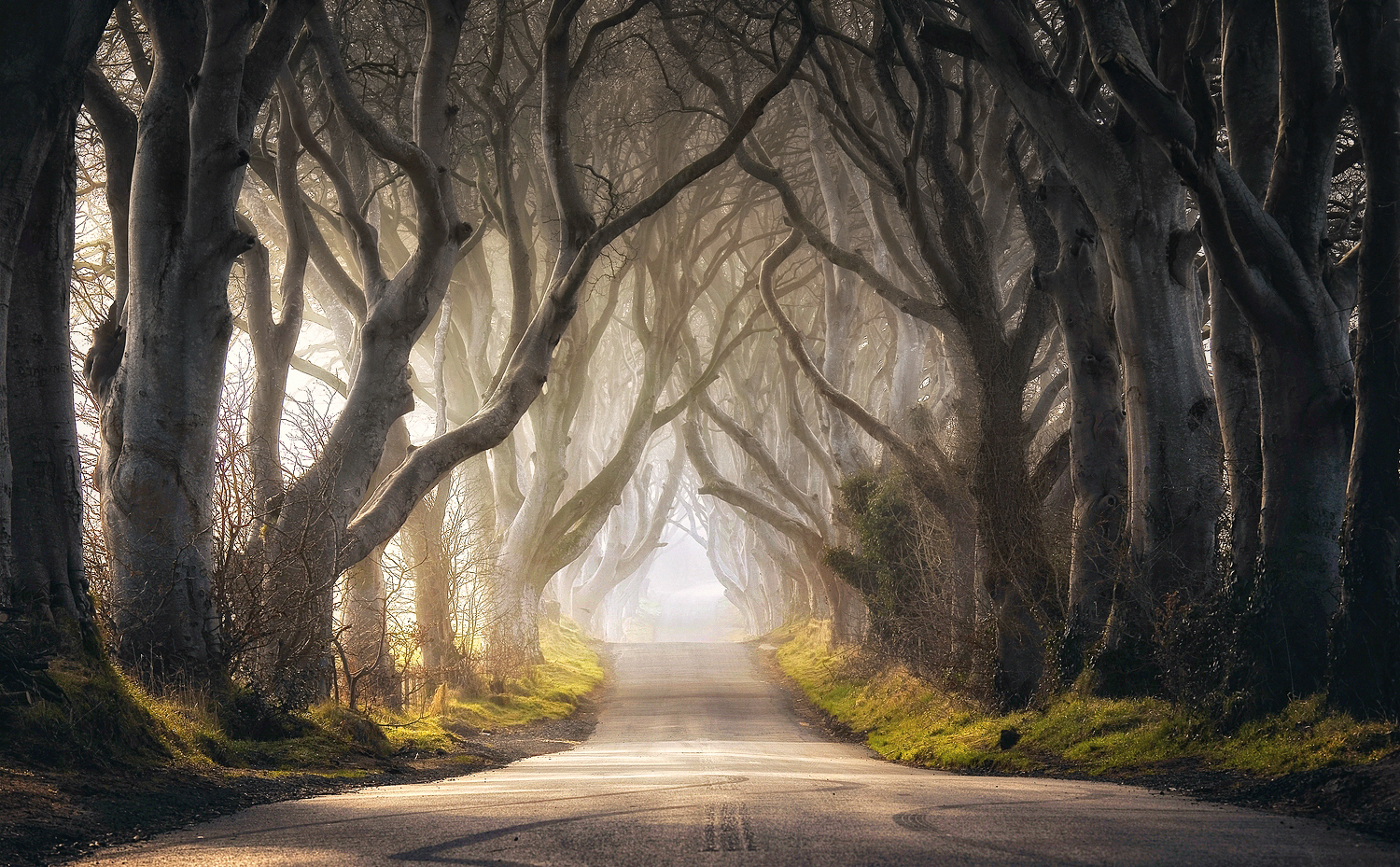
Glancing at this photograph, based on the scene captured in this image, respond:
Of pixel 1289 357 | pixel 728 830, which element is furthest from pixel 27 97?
pixel 1289 357

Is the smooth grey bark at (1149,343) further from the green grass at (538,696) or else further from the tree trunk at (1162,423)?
the green grass at (538,696)

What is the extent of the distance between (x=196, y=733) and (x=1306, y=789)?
662 cm

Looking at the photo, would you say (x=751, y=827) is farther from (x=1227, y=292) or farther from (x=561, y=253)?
(x=561, y=253)

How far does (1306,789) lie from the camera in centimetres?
541

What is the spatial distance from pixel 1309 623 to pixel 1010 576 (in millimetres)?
4424

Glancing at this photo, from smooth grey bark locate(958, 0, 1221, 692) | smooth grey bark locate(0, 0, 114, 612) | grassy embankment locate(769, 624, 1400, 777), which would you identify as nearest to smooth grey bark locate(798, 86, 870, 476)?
grassy embankment locate(769, 624, 1400, 777)

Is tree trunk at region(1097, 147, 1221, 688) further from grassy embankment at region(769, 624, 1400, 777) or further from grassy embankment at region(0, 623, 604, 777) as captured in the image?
grassy embankment at region(0, 623, 604, 777)

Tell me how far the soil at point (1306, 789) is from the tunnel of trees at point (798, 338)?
845 millimetres

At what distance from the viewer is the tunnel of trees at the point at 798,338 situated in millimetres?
6684

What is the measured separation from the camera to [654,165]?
19594 mm

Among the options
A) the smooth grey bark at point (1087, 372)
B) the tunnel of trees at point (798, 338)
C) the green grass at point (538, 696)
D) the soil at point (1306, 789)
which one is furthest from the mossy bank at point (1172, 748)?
the green grass at point (538, 696)

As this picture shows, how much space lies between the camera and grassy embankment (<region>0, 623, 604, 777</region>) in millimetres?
5402

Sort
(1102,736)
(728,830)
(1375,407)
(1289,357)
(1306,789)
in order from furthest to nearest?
(1102,736), (1289,357), (1375,407), (1306,789), (728,830)

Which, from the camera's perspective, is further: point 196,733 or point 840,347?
point 840,347
